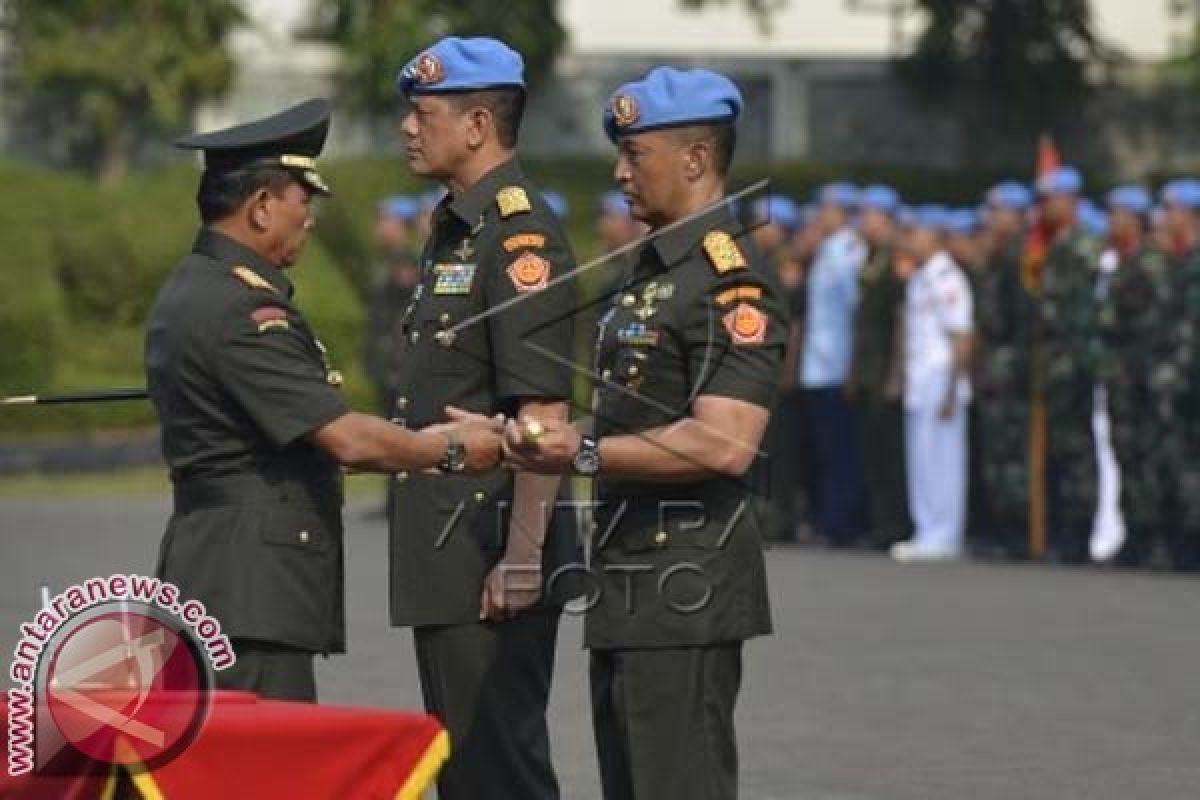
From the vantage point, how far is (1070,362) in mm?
17812

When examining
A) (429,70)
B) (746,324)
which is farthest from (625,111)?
(429,70)

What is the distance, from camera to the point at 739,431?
674 centimetres

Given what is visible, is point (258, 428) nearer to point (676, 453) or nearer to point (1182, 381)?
point (676, 453)

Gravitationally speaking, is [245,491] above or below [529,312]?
below

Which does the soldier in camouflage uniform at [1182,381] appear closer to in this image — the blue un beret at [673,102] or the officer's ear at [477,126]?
the officer's ear at [477,126]

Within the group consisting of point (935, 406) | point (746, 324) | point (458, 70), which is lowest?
point (935, 406)

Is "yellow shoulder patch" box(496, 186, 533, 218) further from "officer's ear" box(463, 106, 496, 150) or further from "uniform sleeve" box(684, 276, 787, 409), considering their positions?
"uniform sleeve" box(684, 276, 787, 409)

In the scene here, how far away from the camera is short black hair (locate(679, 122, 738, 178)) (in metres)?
6.99

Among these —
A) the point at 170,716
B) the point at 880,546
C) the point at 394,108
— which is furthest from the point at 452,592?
the point at 394,108

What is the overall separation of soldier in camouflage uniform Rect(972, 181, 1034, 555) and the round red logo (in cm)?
1192

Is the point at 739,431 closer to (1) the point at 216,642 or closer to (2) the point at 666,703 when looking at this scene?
(2) the point at 666,703

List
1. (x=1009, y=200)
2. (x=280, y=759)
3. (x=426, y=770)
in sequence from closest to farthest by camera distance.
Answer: (x=280, y=759)
(x=426, y=770)
(x=1009, y=200)

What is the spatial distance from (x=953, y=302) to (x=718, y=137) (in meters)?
11.5

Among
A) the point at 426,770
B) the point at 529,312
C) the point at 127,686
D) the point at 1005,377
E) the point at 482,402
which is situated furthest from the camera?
the point at 1005,377
